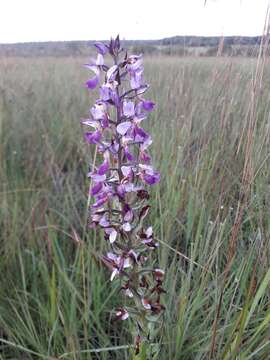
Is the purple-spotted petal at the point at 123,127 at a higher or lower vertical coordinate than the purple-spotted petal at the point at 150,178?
higher

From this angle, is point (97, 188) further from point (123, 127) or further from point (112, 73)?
point (112, 73)

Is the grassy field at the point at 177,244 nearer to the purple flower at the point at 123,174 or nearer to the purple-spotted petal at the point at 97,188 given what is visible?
the purple flower at the point at 123,174

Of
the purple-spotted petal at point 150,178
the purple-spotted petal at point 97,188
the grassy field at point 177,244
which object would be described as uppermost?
the purple-spotted petal at point 150,178

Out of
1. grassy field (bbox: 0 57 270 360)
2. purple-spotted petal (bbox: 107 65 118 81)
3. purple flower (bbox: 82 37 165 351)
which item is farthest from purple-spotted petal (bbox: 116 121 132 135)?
grassy field (bbox: 0 57 270 360)

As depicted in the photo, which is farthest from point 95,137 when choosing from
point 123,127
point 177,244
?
point 177,244

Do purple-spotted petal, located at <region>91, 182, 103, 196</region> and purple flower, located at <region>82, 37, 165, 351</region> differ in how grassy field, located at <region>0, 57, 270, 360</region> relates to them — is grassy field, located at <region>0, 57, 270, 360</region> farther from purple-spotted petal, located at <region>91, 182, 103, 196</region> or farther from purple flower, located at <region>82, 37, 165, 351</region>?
purple-spotted petal, located at <region>91, 182, 103, 196</region>

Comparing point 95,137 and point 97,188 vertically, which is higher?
point 95,137

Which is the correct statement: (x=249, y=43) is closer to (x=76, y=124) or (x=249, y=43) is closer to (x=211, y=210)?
(x=211, y=210)

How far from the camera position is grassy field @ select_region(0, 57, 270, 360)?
1459 mm

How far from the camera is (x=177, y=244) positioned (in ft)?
6.31

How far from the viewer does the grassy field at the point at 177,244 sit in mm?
1459

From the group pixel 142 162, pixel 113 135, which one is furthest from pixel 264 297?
pixel 113 135

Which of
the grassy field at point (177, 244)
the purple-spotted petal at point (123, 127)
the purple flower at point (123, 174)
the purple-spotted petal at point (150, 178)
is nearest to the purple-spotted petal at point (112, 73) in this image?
the purple flower at point (123, 174)

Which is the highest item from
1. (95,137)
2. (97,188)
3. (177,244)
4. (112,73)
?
(112,73)
